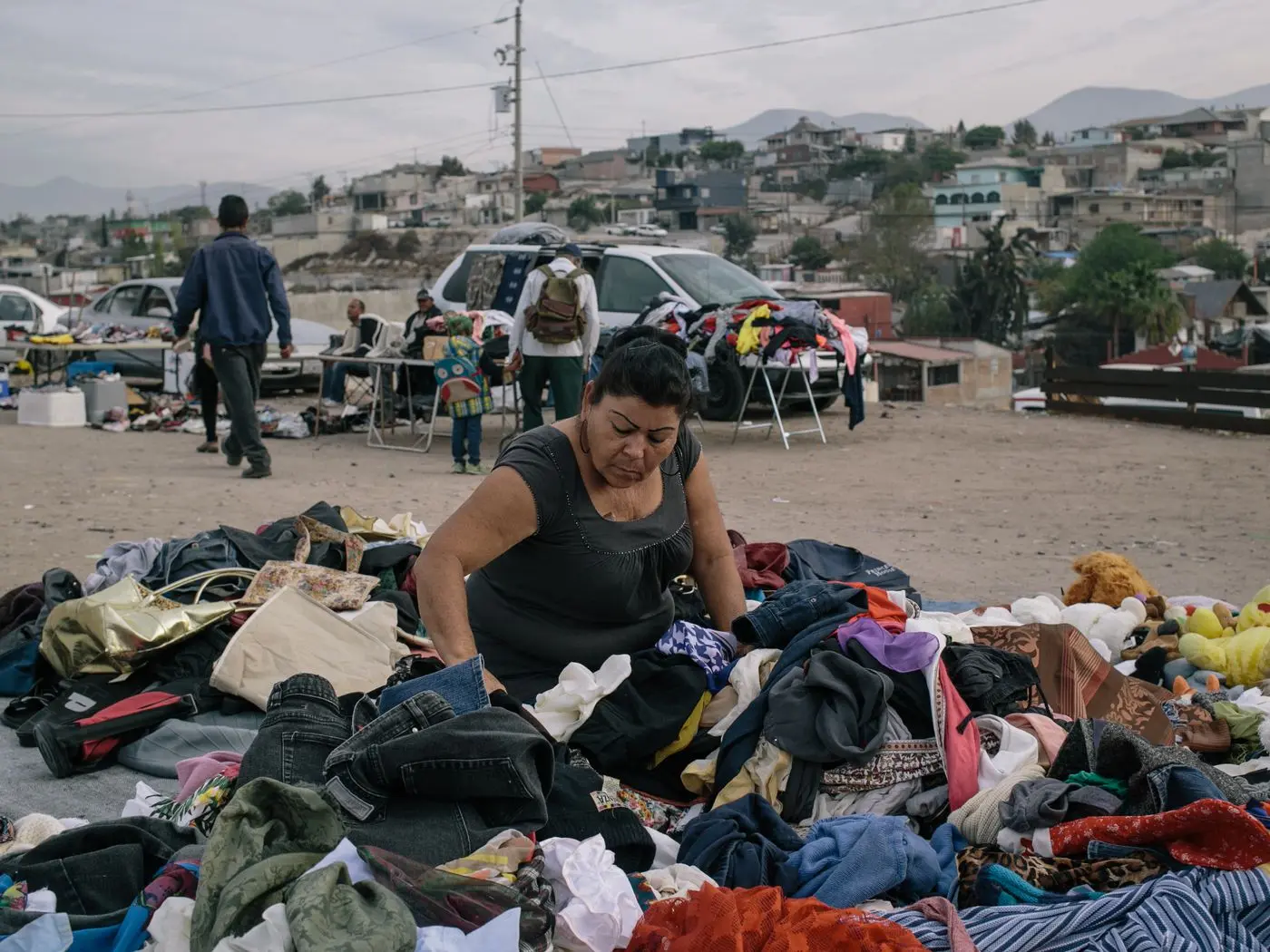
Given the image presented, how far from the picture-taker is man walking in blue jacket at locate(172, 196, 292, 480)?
9555 millimetres

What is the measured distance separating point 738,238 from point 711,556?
Answer: 77.1 meters

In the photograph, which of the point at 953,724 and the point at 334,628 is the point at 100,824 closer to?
the point at 334,628

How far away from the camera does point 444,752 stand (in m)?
2.72

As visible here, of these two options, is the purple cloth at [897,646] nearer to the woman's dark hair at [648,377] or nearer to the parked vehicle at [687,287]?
the woman's dark hair at [648,377]

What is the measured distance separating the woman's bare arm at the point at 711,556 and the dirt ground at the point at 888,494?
2746 mm

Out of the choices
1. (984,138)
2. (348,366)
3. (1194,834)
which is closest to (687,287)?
(348,366)

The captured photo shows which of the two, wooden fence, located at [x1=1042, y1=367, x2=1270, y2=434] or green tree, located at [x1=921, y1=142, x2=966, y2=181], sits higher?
green tree, located at [x1=921, y1=142, x2=966, y2=181]

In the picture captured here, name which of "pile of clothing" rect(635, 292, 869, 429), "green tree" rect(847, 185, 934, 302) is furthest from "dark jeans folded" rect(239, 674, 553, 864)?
"green tree" rect(847, 185, 934, 302)

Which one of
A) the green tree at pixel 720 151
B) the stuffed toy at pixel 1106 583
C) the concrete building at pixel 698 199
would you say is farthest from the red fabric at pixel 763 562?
the green tree at pixel 720 151

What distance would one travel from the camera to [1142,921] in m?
2.54

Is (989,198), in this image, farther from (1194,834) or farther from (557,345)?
(1194,834)

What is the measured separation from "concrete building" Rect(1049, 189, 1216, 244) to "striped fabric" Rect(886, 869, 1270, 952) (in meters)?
93.0

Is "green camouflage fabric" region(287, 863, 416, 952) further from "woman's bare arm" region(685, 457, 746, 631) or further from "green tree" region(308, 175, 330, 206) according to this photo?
"green tree" region(308, 175, 330, 206)

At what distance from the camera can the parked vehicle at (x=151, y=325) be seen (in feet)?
53.7
